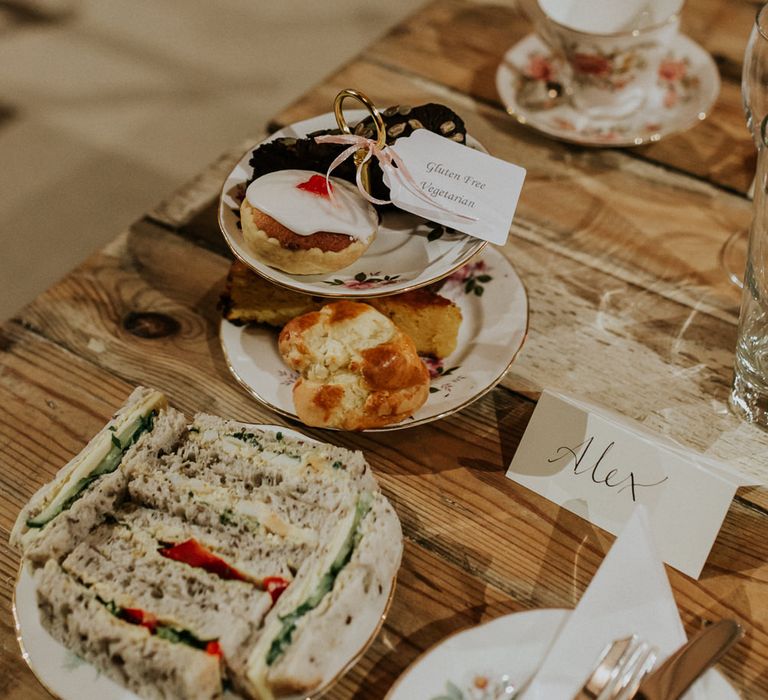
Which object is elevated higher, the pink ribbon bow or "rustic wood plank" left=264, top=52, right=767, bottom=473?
the pink ribbon bow

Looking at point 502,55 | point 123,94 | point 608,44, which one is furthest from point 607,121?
point 123,94

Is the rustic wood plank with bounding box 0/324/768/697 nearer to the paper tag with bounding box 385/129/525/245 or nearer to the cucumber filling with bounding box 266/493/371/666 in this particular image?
the cucumber filling with bounding box 266/493/371/666

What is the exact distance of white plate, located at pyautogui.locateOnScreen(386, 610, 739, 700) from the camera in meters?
0.64

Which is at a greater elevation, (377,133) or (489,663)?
(377,133)

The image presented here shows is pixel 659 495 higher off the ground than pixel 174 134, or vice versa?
pixel 659 495

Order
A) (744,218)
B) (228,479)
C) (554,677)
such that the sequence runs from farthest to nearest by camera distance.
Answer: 1. (744,218)
2. (228,479)
3. (554,677)

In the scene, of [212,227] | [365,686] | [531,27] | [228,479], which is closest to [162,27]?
[531,27]

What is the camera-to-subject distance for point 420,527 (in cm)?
83

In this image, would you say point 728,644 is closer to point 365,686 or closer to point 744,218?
point 365,686

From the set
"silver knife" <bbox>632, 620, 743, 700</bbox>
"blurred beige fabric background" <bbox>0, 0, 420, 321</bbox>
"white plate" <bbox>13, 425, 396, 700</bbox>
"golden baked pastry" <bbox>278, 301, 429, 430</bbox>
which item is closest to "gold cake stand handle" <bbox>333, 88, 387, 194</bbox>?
"golden baked pastry" <bbox>278, 301, 429, 430</bbox>

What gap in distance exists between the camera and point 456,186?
0.84 meters

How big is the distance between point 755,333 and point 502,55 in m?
0.80

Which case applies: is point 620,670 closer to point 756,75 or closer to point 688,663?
point 688,663

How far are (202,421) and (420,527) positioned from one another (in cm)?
25
